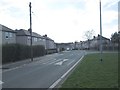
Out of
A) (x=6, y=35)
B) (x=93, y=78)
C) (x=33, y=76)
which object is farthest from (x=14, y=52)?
(x=93, y=78)

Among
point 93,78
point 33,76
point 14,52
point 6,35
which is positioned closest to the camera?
point 93,78

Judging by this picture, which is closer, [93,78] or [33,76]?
[93,78]

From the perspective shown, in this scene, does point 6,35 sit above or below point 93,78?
above

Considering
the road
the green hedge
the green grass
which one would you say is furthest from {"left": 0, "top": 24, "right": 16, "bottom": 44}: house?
the green grass

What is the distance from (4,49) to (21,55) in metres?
8.77

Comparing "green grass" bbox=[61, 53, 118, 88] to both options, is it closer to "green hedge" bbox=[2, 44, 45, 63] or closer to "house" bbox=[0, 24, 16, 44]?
"green hedge" bbox=[2, 44, 45, 63]

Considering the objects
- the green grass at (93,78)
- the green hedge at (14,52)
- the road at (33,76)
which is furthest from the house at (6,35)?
the green grass at (93,78)

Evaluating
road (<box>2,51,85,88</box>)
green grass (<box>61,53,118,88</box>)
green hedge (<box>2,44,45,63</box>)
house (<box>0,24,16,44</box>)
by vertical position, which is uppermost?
house (<box>0,24,16,44</box>)

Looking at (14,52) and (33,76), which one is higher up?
(14,52)

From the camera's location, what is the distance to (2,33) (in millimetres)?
59594

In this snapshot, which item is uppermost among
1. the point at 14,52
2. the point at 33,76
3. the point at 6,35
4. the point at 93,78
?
the point at 6,35

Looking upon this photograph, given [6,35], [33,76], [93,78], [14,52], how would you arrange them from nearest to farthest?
1. [93,78]
2. [33,76]
3. [14,52]
4. [6,35]

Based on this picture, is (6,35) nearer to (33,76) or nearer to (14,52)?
(14,52)

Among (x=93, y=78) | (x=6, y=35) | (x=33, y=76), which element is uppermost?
(x=6, y=35)
